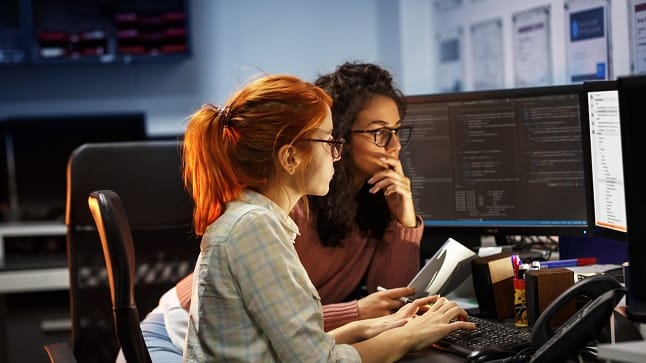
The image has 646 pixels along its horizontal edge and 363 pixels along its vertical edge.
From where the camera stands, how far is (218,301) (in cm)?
156

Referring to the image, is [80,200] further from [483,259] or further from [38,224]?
[38,224]

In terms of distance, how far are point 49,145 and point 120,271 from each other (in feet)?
8.87

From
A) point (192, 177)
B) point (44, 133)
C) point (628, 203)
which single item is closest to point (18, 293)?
point (44, 133)

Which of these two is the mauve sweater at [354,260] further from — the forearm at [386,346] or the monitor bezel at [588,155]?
the forearm at [386,346]

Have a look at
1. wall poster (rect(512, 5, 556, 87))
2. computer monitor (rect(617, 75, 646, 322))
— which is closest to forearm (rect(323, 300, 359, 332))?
computer monitor (rect(617, 75, 646, 322))

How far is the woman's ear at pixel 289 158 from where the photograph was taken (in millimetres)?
1654

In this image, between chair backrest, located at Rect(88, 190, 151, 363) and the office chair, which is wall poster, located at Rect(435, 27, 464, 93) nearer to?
the office chair

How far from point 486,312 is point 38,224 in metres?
2.54

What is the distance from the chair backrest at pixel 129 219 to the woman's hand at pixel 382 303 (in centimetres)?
58

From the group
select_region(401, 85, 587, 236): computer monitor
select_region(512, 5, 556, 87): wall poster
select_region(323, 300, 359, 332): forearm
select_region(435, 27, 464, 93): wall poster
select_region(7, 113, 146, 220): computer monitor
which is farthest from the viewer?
select_region(7, 113, 146, 220): computer monitor

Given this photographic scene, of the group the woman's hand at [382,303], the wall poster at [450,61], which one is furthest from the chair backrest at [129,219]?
the wall poster at [450,61]

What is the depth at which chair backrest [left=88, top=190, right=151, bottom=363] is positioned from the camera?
1.75 m

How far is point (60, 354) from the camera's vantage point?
2.02 metres

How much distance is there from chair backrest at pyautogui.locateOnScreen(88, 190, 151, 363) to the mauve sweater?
408mm
